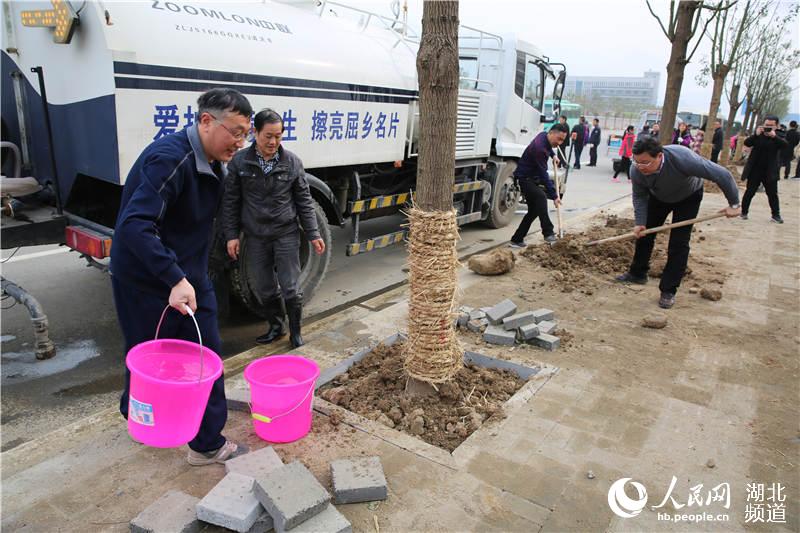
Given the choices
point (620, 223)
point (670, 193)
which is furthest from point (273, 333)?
point (620, 223)

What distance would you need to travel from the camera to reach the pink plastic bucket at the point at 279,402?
2.81 metres

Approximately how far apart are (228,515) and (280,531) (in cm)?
22

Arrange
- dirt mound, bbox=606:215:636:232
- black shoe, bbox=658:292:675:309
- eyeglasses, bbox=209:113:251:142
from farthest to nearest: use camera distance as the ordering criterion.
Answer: dirt mound, bbox=606:215:636:232
black shoe, bbox=658:292:675:309
eyeglasses, bbox=209:113:251:142

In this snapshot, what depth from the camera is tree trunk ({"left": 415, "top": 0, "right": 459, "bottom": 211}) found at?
2.86 m

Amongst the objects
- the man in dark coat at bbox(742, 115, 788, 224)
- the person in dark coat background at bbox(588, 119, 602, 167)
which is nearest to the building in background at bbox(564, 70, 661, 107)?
the person in dark coat background at bbox(588, 119, 602, 167)

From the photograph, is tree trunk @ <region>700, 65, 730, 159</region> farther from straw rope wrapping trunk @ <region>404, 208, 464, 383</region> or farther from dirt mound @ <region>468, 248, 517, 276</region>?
straw rope wrapping trunk @ <region>404, 208, 464, 383</region>

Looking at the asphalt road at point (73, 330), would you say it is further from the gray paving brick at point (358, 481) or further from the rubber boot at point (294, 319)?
the gray paving brick at point (358, 481)

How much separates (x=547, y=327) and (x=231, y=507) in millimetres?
2983

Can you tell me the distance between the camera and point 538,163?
7.45 metres

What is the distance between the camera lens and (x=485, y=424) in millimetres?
3105

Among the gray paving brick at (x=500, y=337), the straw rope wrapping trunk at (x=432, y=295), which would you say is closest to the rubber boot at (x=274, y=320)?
the straw rope wrapping trunk at (x=432, y=295)

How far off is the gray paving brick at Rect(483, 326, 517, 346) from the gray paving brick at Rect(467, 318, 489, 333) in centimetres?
19

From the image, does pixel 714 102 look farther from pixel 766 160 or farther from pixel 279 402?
pixel 279 402

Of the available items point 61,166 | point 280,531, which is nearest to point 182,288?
point 280,531
